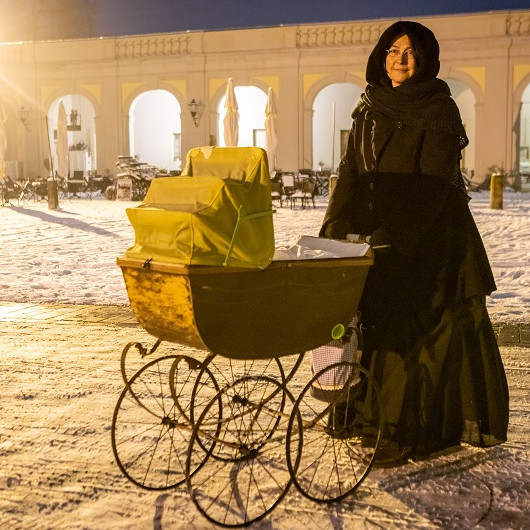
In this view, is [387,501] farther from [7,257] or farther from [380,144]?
[7,257]

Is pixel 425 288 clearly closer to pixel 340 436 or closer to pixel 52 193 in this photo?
pixel 340 436

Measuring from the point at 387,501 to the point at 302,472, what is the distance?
1.35ft

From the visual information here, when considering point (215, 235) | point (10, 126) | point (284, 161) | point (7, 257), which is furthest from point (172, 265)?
point (10, 126)

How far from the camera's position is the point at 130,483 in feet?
10.2

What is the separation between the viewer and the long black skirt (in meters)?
3.26

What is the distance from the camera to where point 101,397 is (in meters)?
4.23

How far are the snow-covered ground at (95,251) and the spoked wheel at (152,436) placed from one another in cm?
235

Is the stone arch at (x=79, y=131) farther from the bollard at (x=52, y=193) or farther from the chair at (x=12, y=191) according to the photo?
the bollard at (x=52, y=193)

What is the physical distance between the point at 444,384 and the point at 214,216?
53.1 inches

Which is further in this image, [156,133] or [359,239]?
[156,133]

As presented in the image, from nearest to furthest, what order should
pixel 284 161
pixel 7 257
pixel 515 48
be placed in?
pixel 7 257, pixel 515 48, pixel 284 161

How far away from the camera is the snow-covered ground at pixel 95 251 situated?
7473mm

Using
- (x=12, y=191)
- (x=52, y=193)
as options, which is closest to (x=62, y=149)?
(x=12, y=191)

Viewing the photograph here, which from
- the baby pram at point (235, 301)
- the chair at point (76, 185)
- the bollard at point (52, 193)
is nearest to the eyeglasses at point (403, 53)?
the baby pram at point (235, 301)
